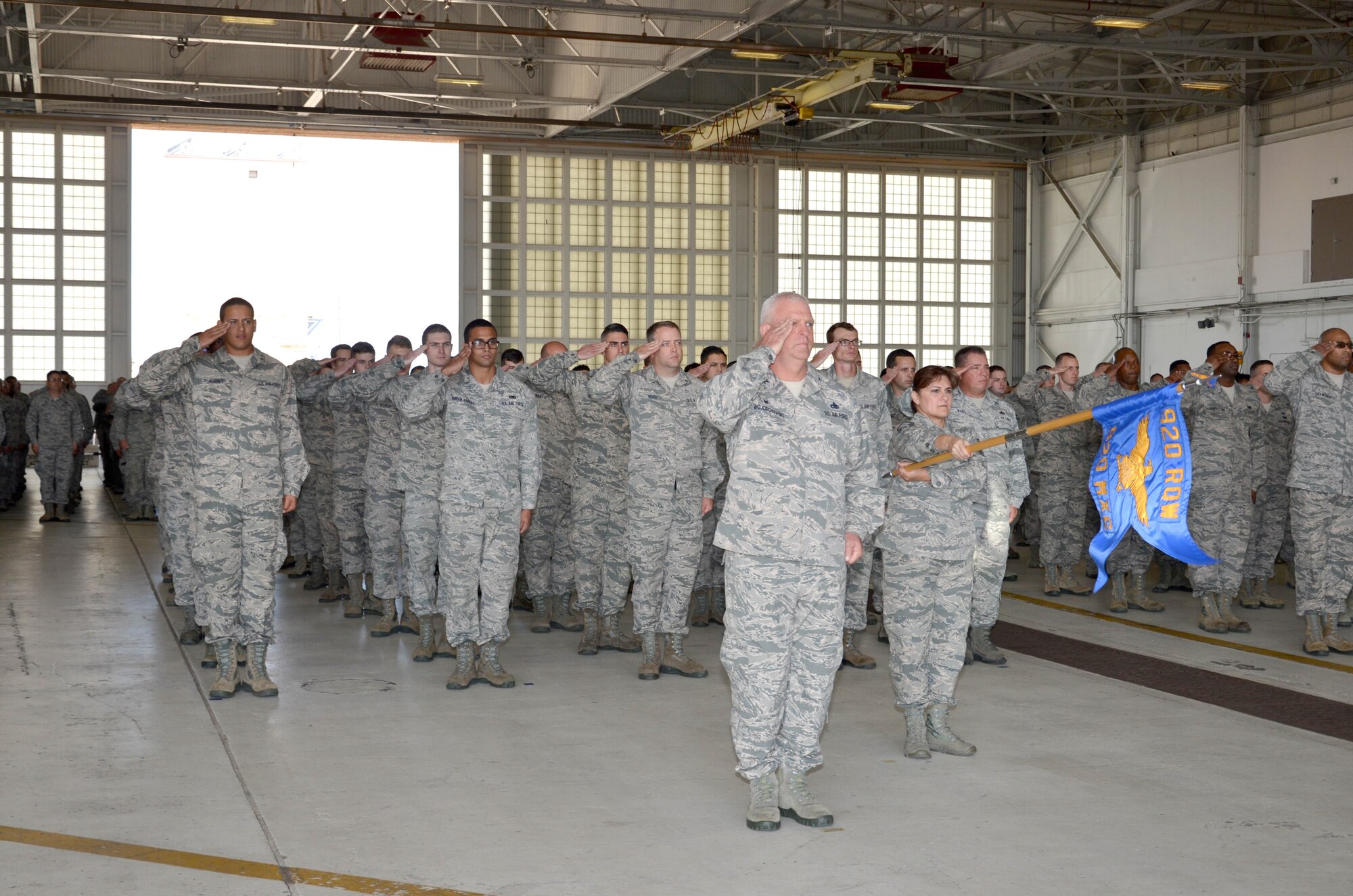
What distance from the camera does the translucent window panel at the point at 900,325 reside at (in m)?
26.9

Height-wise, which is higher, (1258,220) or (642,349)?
(1258,220)

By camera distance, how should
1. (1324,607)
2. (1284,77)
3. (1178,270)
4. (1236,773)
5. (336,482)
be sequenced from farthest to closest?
(1178,270), (1284,77), (336,482), (1324,607), (1236,773)

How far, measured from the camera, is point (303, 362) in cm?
1102

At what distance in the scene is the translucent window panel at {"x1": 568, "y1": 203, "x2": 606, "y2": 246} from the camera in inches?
1000

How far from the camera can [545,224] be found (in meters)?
25.2

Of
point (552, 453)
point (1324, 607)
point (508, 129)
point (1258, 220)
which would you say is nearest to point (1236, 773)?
point (1324, 607)

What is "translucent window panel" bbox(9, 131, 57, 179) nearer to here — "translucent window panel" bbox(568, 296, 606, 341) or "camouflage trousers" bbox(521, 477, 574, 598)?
"translucent window panel" bbox(568, 296, 606, 341)

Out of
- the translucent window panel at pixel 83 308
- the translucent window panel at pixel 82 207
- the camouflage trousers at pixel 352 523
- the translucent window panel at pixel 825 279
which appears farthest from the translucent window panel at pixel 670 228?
the camouflage trousers at pixel 352 523

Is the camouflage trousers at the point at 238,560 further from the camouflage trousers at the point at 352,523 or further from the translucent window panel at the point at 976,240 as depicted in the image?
the translucent window panel at the point at 976,240

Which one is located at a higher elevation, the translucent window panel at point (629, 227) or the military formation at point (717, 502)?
the translucent window panel at point (629, 227)

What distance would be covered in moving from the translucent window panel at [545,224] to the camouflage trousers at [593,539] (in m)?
17.5

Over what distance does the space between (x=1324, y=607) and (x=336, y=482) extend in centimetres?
670

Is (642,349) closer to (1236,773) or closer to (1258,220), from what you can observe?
(1236,773)

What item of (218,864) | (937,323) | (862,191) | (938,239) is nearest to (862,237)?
(862,191)
